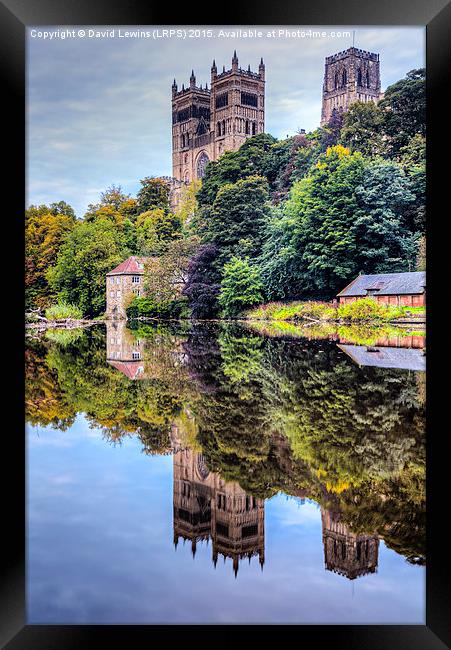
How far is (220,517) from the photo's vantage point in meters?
2.75

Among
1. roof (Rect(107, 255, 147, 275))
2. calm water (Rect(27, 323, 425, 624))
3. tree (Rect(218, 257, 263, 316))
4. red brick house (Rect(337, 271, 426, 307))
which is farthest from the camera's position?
roof (Rect(107, 255, 147, 275))

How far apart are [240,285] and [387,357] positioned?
302 inches

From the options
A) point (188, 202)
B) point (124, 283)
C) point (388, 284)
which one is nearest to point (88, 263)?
point (124, 283)

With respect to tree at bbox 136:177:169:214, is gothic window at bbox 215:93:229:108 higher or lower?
higher

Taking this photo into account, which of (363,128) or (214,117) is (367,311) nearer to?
A: (363,128)

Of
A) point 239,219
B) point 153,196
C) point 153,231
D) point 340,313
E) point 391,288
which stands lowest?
point 340,313

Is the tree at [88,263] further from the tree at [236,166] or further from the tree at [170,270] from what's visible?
the tree at [236,166]

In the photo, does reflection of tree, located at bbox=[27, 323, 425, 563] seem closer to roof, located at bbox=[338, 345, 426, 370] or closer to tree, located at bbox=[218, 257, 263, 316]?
roof, located at bbox=[338, 345, 426, 370]

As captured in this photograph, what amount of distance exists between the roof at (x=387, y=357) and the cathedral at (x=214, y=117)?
3.68m

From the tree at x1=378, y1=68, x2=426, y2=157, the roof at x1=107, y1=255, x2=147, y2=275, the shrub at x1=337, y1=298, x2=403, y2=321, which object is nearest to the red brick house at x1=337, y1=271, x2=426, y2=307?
the shrub at x1=337, y1=298, x2=403, y2=321

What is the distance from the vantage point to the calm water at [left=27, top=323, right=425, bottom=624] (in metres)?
2.42

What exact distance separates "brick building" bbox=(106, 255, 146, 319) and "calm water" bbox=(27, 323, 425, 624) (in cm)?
972
